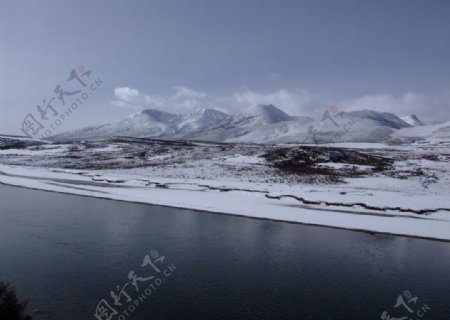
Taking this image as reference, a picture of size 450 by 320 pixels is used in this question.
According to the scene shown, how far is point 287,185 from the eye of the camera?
48.1 meters

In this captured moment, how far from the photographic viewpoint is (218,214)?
1328 inches

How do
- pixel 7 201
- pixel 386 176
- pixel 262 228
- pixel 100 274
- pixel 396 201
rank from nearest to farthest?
1. pixel 100 274
2. pixel 262 228
3. pixel 7 201
4. pixel 396 201
5. pixel 386 176

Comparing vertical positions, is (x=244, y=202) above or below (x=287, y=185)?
below

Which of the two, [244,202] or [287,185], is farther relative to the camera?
[287,185]

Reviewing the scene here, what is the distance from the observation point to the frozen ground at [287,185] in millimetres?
33562

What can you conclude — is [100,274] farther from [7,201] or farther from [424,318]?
[7,201]

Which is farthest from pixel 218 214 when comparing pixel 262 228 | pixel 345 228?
pixel 345 228

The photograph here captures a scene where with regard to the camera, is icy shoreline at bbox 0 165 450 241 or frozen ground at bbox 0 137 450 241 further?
frozen ground at bbox 0 137 450 241

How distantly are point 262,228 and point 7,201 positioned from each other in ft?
78.7

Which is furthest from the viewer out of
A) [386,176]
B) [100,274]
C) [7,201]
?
[386,176]

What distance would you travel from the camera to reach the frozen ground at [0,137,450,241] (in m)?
33.6

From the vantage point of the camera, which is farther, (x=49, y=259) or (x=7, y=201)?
(x=7, y=201)

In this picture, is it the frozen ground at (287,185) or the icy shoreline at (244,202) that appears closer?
the icy shoreline at (244,202)

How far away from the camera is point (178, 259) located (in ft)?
69.7
